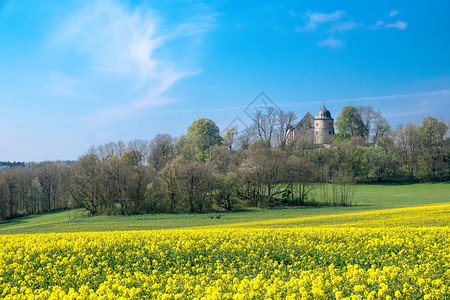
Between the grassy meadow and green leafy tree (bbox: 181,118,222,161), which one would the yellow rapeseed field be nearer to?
the grassy meadow

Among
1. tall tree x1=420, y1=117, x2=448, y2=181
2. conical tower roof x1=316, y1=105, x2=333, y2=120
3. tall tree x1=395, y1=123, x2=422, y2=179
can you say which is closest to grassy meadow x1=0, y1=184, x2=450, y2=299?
tall tree x1=420, y1=117, x2=448, y2=181

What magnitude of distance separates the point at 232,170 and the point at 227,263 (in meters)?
44.4

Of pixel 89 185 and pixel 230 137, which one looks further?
pixel 230 137

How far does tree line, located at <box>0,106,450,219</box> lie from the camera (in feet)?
162

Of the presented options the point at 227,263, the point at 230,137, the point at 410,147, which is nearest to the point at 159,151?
the point at 230,137

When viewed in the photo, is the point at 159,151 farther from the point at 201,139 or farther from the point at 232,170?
the point at 232,170

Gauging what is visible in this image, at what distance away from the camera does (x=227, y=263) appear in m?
10.8

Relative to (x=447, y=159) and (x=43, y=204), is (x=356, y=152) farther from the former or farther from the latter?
(x=43, y=204)

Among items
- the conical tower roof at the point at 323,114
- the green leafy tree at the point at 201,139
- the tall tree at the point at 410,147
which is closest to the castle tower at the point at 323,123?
the conical tower roof at the point at 323,114

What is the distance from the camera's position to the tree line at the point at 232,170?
162 ft

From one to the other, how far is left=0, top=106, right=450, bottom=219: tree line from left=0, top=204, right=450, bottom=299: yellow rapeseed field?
1362 inches

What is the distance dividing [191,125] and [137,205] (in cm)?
3705

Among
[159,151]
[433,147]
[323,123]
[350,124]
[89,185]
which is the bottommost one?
[89,185]

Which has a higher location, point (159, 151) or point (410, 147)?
point (159, 151)
